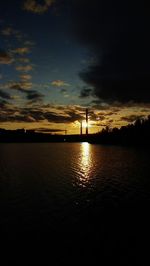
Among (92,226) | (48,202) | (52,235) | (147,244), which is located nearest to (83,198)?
(48,202)

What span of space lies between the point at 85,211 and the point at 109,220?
10.8 feet

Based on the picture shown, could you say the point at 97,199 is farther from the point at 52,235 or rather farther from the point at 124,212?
the point at 52,235

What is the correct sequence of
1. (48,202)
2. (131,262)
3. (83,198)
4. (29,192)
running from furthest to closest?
1. (29,192)
2. (83,198)
3. (48,202)
4. (131,262)

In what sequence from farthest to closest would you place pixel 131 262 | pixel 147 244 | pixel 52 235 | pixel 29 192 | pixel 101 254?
pixel 29 192, pixel 52 235, pixel 147 244, pixel 101 254, pixel 131 262

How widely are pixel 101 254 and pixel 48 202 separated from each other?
13668 millimetres

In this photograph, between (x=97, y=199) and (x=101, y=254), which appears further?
(x=97, y=199)

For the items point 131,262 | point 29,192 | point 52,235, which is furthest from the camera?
point 29,192

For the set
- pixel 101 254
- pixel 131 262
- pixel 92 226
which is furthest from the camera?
pixel 92 226

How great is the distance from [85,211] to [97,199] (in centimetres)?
552

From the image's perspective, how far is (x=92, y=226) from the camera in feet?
66.3

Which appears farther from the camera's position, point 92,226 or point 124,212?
point 124,212

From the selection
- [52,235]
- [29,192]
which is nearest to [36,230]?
[52,235]

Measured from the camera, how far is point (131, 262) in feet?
46.8

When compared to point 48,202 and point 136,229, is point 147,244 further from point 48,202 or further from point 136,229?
point 48,202
